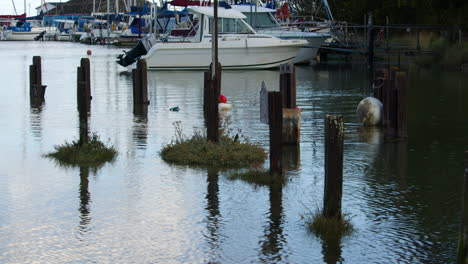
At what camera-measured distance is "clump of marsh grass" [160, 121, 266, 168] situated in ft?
45.4

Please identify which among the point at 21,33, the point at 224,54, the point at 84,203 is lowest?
the point at 84,203

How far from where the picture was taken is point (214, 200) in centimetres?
1147

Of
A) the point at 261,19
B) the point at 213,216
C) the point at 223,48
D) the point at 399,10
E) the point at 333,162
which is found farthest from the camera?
the point at 399,10

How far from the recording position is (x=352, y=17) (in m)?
56.9

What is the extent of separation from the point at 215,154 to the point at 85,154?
236cm

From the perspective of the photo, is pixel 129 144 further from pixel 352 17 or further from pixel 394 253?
pixel 352 17

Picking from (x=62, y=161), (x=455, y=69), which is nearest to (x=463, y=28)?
(x=455, y=69)

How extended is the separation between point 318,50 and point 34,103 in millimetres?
27466

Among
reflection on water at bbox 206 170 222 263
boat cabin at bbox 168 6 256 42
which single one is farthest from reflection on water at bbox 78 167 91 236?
boat cabin at bbox 168 6 256 42

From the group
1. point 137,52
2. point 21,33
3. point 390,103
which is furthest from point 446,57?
point 21,33

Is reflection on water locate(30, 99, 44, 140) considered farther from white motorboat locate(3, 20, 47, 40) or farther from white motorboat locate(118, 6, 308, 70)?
white motorboat locate(3, 20, 47, 40)

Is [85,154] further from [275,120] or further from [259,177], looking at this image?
[275,120]

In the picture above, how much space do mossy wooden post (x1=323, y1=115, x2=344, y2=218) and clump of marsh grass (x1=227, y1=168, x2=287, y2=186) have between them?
2.68 meters

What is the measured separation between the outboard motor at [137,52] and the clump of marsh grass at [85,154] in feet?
90.0
